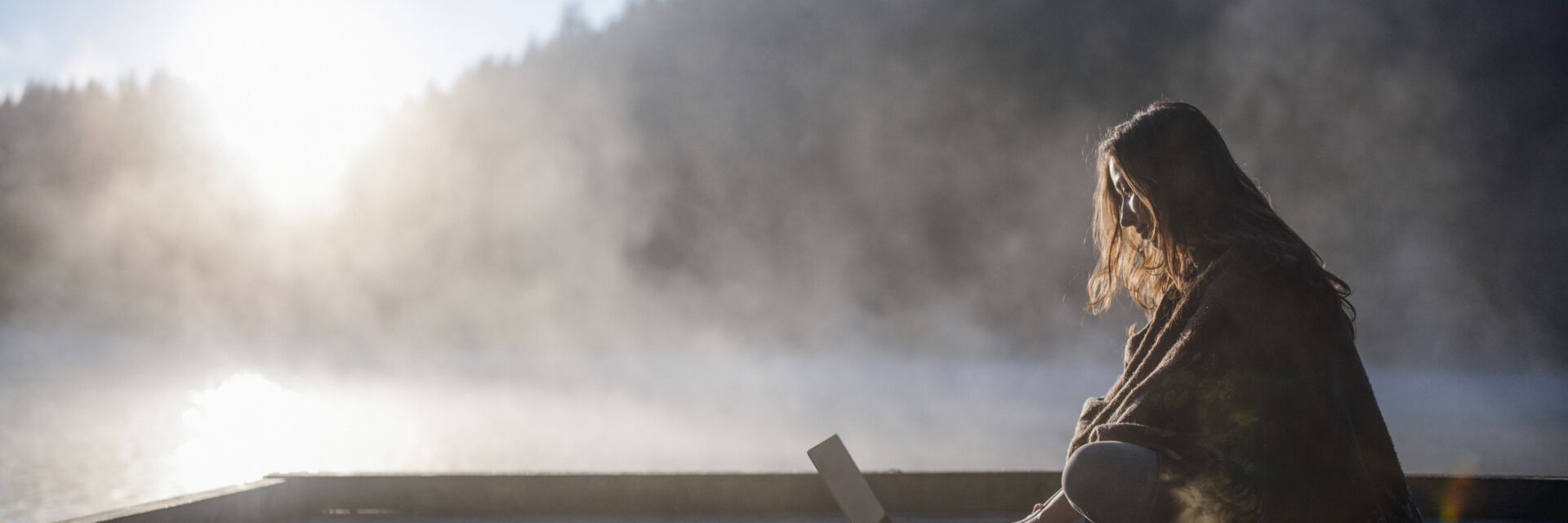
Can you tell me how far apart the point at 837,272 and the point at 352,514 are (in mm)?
32870

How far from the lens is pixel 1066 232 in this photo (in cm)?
2634

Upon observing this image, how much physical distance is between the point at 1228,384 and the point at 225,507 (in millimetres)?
2365

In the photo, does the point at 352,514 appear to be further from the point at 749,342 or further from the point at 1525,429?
the point at 749,342

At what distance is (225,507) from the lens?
208cm

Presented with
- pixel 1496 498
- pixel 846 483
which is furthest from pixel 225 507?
pixel 1496 498

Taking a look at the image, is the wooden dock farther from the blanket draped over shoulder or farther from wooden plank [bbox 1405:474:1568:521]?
the blanket draped over shoulder

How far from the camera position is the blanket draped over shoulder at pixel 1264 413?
1007 millimetres

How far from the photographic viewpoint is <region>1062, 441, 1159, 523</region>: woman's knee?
1.07 meters

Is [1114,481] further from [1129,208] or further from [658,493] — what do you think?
[658,493]

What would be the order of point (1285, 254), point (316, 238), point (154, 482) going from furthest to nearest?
point (316, 238) → point (154, 482) → point (1285, 254)

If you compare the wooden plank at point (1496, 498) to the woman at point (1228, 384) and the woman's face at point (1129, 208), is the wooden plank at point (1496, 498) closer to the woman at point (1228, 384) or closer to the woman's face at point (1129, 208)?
the woman at point (1228, 384)

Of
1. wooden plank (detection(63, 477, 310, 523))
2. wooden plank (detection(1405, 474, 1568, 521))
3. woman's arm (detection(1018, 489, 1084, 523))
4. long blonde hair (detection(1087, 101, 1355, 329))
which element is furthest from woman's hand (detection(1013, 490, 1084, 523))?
wooden plank (detection(63, 477, 310, 523))

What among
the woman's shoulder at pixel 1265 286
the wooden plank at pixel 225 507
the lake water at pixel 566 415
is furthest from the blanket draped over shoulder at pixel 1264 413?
the lake water at pixel 566 415

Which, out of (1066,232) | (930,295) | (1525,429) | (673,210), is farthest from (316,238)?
(1525,429)
